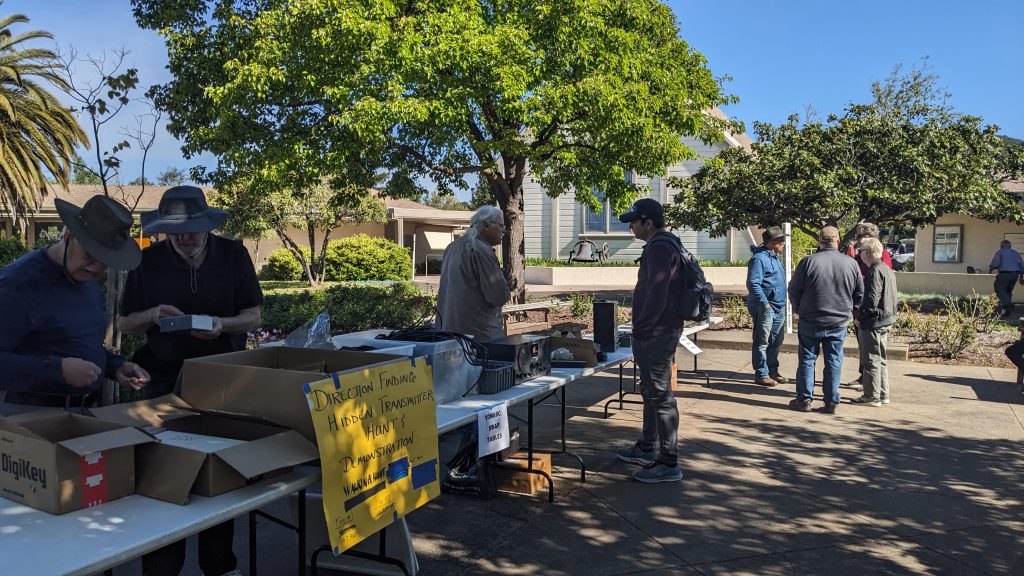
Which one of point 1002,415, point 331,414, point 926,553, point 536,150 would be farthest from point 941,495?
point 536,150

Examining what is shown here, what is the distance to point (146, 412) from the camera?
289 cm

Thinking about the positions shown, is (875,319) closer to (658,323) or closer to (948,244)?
(658,323)

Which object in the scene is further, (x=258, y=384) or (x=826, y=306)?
(x=826, y=306)

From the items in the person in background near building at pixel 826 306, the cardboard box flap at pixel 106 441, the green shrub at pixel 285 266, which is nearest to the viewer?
the cardboard box flap at pixel 106 441

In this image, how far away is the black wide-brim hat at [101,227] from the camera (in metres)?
2.90

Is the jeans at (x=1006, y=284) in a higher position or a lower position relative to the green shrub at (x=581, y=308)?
higher

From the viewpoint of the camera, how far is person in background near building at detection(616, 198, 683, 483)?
16.0ft

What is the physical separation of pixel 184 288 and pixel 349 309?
27.2 ft

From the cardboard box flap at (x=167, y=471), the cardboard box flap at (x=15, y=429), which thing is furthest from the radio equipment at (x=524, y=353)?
the cardboard box flap at (x=15, y=429)

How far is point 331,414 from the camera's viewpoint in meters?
2.63

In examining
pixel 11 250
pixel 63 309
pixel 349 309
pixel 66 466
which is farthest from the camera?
pixel 11 250

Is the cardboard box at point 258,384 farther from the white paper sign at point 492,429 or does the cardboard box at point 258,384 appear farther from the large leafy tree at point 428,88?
the large leafy tree at point 428,88

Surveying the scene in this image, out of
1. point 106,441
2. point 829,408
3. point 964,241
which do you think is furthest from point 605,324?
point 964,241

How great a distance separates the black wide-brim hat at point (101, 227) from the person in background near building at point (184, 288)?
336 mm
